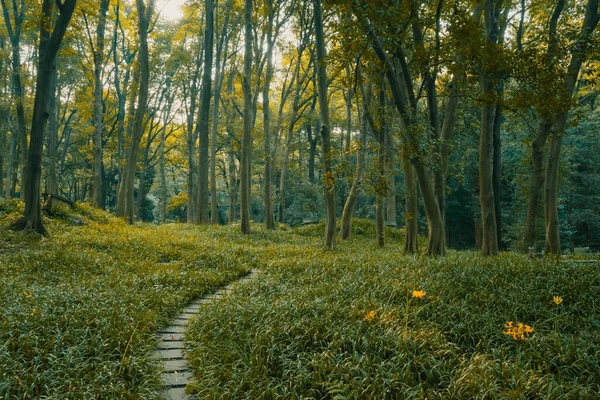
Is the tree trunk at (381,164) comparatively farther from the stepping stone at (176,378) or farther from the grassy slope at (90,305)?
the stepping stone at (176,378)

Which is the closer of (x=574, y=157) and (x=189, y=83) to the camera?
(x=574, y=157)

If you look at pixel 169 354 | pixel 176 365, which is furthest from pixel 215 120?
pixel 176 365

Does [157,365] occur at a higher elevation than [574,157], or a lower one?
lower

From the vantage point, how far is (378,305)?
521 cm

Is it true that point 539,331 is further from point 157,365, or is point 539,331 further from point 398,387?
point 157,365

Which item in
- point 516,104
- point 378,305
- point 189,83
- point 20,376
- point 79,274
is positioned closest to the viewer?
point 20,376

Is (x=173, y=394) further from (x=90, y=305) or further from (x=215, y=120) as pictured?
(x=215, y=120)

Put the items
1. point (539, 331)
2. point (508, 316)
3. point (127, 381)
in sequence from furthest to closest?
point (508, 316) < point (539, 331) < point (127, 381)

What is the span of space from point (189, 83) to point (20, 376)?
2520 centimetres

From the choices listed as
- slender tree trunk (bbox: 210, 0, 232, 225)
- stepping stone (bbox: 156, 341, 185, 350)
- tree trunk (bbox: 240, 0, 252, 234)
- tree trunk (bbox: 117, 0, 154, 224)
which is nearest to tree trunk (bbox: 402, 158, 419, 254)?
tree trunk (bbox: 240, 0, 252, 234)

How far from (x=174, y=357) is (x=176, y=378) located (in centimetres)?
48

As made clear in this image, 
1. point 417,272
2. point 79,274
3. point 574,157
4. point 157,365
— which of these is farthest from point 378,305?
point 574,157

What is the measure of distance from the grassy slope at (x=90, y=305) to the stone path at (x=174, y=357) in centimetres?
13

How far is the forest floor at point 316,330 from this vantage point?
3.49 m
